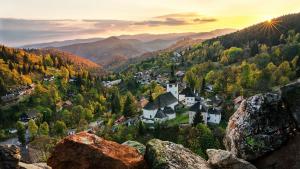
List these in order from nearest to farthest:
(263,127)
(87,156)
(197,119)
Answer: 1. (87,156)
2. (263,127)
3. (197,119)

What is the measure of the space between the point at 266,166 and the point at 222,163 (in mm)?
2176

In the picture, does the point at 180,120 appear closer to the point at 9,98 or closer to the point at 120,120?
the point at 120,120

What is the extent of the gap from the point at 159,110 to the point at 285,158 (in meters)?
93.9

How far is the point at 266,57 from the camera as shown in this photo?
176000mm

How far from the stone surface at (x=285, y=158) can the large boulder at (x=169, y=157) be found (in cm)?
286

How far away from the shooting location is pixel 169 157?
1534 centimetres

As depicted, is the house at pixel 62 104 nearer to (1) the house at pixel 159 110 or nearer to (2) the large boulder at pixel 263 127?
(1) the house at pixel 159 110

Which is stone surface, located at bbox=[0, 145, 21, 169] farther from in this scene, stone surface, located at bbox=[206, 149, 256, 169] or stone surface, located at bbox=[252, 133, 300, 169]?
stone surface, located at bbox=[252, 133, 300, 169]

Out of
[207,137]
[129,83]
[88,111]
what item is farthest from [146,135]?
[129,83]

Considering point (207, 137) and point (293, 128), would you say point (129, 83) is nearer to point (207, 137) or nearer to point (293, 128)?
point (207, 137)

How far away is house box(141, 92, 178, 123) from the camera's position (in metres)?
108

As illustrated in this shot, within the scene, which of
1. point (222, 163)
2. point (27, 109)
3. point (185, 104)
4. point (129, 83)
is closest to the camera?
point (222, 163)

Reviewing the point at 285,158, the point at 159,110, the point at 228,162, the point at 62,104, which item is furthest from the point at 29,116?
the point at 285,158

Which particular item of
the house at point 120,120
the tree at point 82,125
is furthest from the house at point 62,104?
the house at point 120,120
